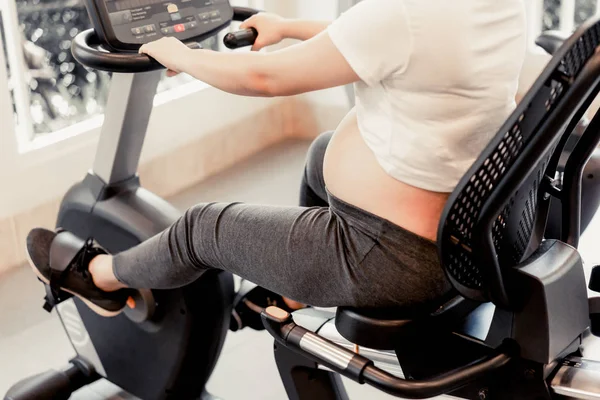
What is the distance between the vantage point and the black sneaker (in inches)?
79.6

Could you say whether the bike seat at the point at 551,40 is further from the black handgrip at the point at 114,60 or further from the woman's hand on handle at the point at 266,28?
the black handgrip at the point at 114,60

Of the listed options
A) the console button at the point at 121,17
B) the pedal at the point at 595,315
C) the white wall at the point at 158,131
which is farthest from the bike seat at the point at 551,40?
the white wall at the point at 158,131

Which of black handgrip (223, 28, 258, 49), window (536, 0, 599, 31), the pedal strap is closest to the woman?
black handgrip (223, 28, 258, 49)

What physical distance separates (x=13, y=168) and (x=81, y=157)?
29cm

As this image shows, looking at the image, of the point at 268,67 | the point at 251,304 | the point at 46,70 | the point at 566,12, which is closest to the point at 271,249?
the point at 268,67

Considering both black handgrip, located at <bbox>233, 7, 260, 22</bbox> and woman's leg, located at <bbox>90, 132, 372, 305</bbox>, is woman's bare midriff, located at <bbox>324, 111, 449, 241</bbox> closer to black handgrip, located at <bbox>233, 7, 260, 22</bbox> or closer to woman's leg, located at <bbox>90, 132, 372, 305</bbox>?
woman's leg, located at <bbox>90, 132, 372, 305</bbox>

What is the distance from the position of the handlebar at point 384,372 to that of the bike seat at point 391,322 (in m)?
0.05

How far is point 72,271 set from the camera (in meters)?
2.03

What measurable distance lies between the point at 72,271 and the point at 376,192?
91 centimetres

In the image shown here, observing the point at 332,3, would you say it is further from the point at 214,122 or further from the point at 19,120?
the point at 19,120

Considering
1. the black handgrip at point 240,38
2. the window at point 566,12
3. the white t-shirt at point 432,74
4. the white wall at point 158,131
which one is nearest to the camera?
the white t-shirt at point 432,74

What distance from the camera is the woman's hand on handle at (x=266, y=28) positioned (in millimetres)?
1868

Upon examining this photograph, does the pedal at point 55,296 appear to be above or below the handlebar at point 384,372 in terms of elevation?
below

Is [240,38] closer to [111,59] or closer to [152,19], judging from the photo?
[152,19]
